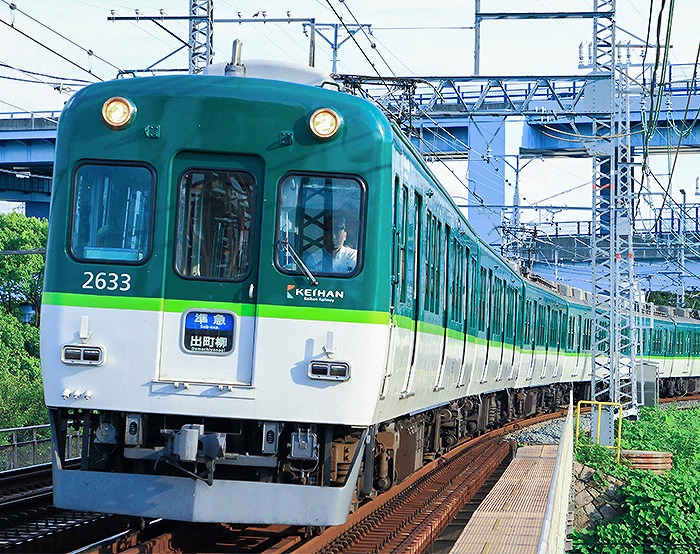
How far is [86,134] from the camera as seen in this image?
26.6ft

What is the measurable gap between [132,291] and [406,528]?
3.72 meters

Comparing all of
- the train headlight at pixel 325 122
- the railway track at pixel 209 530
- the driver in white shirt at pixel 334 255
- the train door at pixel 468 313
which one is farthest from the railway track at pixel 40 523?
the train door at pixel 468 313

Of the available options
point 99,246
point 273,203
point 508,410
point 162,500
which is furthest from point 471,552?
point 508,410

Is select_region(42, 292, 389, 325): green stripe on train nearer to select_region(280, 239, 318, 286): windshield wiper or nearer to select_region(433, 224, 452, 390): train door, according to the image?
select_region(280, 239, 318, 286): windshield wiper

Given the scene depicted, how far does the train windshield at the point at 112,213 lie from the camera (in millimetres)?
8031

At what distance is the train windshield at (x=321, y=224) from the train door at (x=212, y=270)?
212 mm

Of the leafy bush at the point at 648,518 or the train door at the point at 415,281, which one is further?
the leafy bush at the point at 648,518

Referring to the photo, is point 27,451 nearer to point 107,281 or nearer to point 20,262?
point 107,281

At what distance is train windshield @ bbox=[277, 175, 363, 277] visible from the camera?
8047mm

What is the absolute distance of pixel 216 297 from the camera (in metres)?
7.97

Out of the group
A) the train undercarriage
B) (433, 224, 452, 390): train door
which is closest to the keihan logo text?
the train undercarriage

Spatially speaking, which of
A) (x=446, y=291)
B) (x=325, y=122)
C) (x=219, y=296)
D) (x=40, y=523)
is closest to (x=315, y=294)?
(x=219, y=296)

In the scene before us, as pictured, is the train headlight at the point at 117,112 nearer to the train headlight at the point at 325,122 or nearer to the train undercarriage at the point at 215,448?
the train headlight at the point at 325,122

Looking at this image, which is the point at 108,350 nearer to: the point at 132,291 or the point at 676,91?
the point at 132,291
